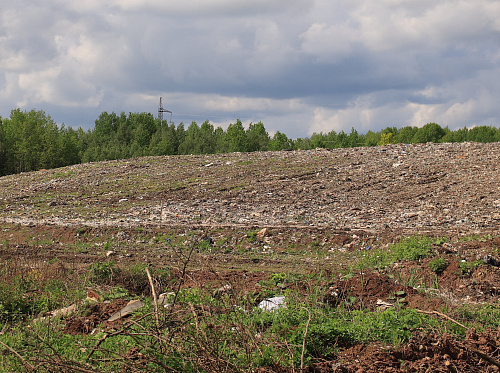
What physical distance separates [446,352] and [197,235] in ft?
24.3

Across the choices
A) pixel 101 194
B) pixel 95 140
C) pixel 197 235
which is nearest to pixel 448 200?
pixel 197 235

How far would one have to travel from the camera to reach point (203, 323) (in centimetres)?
404

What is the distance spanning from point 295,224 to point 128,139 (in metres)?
50.3

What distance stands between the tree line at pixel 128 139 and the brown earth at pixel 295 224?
2040cm

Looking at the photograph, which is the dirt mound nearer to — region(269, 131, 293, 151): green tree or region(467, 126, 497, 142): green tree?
region(269, 131, 293, 151): green tree

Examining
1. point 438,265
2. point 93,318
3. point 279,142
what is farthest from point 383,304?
point 279,142

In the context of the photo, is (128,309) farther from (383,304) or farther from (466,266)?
(466,266)

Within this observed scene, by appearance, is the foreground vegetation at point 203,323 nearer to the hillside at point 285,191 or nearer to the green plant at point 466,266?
the green plant at point 466,266

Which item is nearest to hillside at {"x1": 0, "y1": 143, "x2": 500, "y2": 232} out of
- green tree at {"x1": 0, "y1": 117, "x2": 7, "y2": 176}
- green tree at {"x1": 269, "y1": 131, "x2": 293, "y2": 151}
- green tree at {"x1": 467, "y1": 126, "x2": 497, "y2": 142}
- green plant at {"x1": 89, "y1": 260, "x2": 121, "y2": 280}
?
green plant at {"x1": 89, "y1": 260, "x2": 121, "y2": 280}

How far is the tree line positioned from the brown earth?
20403mm

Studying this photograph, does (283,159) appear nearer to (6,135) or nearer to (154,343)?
(154,343)

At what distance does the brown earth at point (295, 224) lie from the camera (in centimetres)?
585

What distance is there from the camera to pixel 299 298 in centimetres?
526

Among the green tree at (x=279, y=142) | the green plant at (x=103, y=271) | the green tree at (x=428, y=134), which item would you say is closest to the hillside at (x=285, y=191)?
the green plant at (x=103, y=271)
